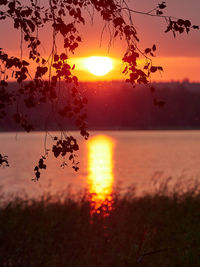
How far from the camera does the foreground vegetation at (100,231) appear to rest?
1149 centimetres

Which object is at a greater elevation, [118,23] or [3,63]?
[118,23]

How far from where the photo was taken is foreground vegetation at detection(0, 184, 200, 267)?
37.7 ft

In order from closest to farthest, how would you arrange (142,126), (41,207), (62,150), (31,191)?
1. (62,150)
2. (41,207)
3. (31,191)
4. (142,126)

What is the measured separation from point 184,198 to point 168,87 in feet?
453

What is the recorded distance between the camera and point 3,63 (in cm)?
552

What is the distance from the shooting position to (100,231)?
14266 mm

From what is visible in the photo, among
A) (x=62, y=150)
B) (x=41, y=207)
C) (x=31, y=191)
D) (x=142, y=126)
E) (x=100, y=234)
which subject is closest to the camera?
(x=62, y=150)

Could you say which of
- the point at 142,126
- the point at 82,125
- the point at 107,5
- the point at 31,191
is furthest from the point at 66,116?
the point at 142,126

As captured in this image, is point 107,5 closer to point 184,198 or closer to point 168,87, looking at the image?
point 184,198

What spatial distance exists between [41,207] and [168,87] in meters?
140

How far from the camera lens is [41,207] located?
53.1ft

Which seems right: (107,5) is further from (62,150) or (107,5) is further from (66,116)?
(62,150)

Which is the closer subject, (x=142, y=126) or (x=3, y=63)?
(x=3, y=63)

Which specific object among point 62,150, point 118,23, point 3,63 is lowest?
point 62,150
